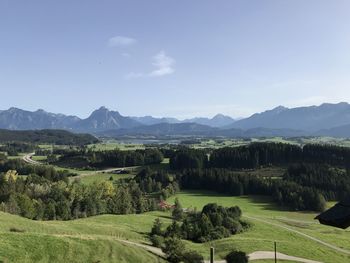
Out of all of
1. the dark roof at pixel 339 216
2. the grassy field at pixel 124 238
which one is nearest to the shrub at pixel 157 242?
the grassy field at pixel 124 238

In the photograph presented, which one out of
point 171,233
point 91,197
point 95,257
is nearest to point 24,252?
point 95,257

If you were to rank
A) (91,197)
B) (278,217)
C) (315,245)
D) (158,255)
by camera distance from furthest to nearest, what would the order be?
(278,217) < (91,197) < (315,245) < (158,255)

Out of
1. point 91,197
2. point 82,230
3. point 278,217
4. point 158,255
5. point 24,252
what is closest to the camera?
point 24,252

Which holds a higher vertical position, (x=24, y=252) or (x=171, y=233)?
(x=24, y=252)

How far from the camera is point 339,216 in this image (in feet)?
47.6

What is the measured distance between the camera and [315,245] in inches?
4136

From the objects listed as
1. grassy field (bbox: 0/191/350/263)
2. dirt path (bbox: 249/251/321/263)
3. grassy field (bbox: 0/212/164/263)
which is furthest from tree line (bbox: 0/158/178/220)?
dirt path (bbox: 249/251/321/263)

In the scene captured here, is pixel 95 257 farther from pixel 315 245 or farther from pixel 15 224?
pixel 315 245

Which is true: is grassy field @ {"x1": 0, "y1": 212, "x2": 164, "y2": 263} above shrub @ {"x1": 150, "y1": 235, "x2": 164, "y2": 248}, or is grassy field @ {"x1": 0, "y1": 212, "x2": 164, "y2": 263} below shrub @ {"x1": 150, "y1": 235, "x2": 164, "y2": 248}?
above

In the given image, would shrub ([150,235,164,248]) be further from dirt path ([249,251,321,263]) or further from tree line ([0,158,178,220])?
tree line ([0,158,178,220])

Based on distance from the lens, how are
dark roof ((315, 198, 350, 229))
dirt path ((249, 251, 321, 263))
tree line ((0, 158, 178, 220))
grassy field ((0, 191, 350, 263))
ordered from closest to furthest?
dark roof ((315, 198, 350, 229)) → grassy field ((0, 191, 350, 263)) → dirt path ((249, 251, 321, 263)) → tree line ((0, 158, 178, 220))

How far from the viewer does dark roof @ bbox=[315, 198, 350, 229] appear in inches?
565

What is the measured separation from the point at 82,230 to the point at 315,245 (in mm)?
54860

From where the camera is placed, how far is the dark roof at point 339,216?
565 inches
